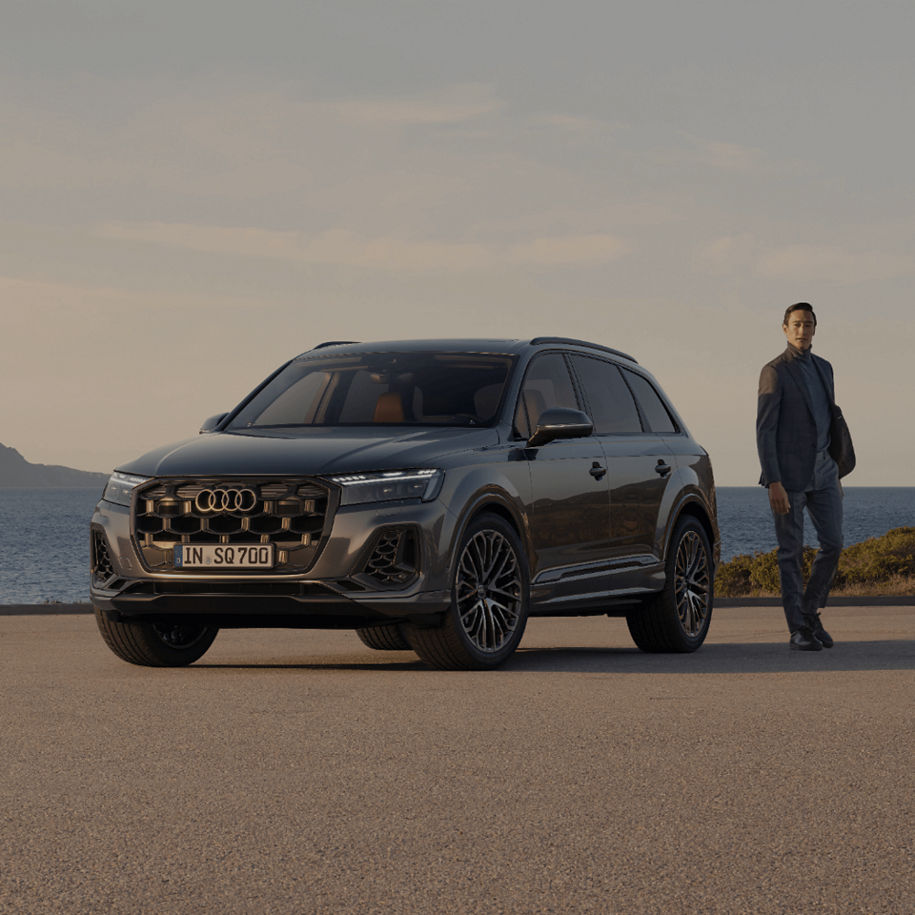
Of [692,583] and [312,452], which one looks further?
[692,583]

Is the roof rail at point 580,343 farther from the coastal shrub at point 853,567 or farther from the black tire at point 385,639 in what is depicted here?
the coastal shrub at point 853,567

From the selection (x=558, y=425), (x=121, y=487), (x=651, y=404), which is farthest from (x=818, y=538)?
(x=121, y=487)

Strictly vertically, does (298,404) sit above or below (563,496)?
above

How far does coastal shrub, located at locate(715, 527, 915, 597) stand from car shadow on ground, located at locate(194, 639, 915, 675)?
21.0m

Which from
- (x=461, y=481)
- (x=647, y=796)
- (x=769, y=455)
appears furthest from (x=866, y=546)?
(x=647, y=796)

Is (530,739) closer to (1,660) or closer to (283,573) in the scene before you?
(283,573)

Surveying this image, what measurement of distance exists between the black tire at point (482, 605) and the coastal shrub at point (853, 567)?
75.9 ft

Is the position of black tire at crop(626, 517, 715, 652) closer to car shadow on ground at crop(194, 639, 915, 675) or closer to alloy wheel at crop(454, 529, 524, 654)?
car shadow on ground at crop(194, 639, 915, 675)

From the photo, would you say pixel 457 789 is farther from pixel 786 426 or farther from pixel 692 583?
pixel 692 583

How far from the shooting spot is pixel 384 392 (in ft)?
34.4

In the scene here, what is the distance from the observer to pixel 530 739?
6.99 m

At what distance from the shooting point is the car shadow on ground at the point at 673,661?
32.9 ft

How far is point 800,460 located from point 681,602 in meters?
1.36

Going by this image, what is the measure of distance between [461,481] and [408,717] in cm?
201
